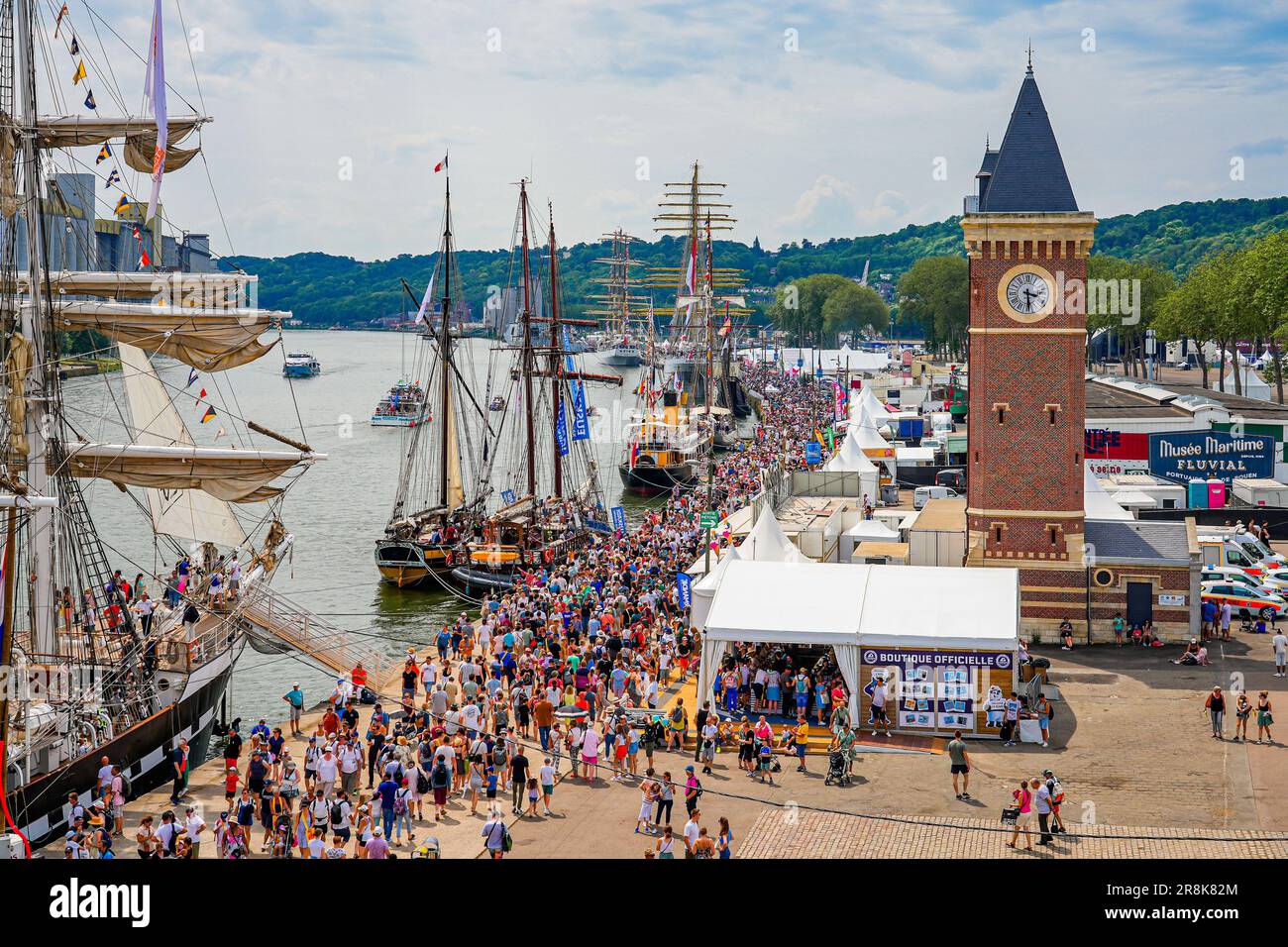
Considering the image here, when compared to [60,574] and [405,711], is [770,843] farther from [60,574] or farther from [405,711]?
[60,574]

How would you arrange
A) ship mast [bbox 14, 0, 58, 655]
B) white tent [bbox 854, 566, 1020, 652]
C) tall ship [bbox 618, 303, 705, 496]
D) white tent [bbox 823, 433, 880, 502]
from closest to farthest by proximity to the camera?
white tent [bbox 854, 566, 1020, 652] → ship mast [bbox 14, 0, 58, 655] → white tent [bbox 823, 433, 880, 502] → tall ship [bbox 618, 303, 705, 496]

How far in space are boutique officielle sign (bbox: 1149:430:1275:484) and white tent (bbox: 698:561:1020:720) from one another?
2918 cm

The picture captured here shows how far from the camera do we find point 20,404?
30141mm

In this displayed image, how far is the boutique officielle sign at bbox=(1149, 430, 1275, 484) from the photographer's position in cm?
5631

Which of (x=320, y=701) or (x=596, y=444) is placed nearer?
(x=320, y=701)

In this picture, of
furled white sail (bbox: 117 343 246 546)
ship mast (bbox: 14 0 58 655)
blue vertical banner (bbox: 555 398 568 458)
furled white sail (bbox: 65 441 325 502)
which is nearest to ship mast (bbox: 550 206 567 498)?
blue vertical banner (bbox: 555 398 568 458)

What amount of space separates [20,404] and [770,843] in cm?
1834

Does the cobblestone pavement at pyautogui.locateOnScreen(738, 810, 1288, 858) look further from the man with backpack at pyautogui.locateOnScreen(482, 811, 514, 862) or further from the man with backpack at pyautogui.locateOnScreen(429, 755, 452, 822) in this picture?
the man with backpack at pyautogui.locateOnScreen(429, 755, 452, 822)

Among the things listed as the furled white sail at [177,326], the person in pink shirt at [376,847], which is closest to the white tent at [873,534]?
the furled white sail at [177,326]

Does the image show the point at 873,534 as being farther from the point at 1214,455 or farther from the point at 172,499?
the point at 1214,455

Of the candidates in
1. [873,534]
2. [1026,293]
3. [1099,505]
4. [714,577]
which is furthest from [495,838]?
[1099,505]

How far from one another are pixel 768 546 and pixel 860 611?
22.0ft

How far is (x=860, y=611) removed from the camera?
29453 mm
